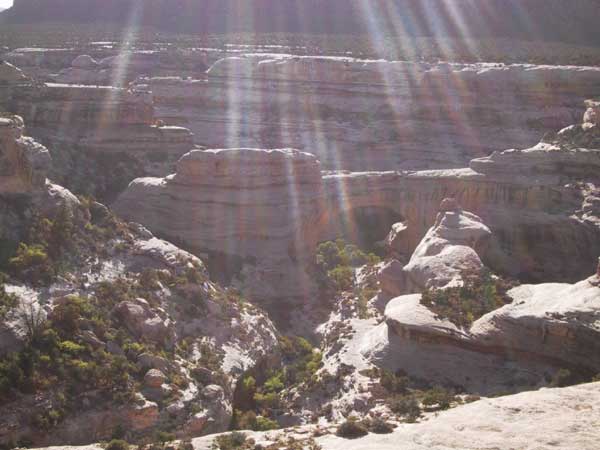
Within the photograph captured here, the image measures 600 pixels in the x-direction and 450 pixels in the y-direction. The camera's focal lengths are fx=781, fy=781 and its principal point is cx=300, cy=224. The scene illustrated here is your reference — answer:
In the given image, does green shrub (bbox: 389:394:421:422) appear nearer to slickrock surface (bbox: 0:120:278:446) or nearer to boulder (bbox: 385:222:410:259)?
slickrock surface (bbox: 0:120:278:446)

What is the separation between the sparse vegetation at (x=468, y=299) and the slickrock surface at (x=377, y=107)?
25895 millimetres

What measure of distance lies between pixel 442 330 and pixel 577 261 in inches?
582

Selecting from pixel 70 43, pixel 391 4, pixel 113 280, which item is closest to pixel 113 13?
pixel 70 43

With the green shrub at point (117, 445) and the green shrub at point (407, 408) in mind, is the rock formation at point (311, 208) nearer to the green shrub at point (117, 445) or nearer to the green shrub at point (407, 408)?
the green shrub at point (407, 408)

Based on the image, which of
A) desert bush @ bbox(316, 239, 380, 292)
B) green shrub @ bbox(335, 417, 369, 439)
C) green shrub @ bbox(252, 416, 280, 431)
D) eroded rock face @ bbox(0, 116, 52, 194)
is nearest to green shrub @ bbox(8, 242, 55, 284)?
eroded rock face @ bbox(0, 116, 52, 194)

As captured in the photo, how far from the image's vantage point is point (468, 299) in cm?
2309

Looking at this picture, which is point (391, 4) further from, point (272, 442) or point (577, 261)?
point (272, 442)

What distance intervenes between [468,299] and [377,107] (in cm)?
3524

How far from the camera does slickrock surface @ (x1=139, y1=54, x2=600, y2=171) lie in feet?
171

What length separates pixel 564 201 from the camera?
35.9 m

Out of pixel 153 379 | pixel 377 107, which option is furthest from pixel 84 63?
pixel 153 379

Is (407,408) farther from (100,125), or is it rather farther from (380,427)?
(100,125)

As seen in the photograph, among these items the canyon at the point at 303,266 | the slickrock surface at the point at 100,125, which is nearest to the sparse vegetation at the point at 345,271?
the canyon at the point at 303,266

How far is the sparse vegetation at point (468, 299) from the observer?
2215cm
